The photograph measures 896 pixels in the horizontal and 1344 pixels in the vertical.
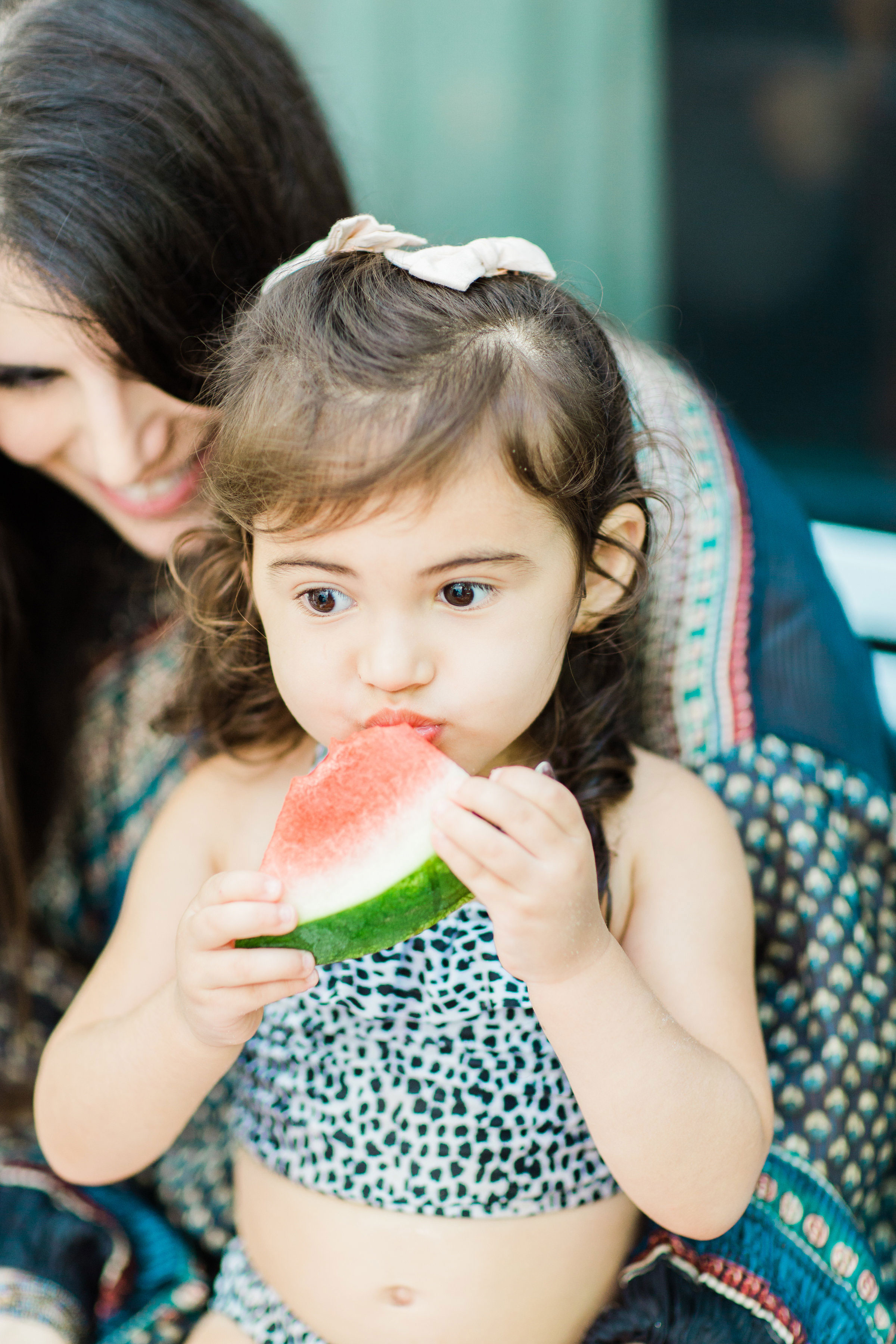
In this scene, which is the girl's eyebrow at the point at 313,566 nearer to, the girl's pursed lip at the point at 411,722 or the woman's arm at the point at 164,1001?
the girl's pursed lip at the point at 411,722

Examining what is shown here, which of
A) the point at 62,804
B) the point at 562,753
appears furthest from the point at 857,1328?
the point at 62,804

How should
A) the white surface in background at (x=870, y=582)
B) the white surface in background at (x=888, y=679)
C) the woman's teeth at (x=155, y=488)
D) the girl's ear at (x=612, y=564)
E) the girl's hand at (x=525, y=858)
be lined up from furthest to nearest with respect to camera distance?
the white surface in background at (x=870, y=582) < the white surface in background at (x=888, y=679) < the woman's teeth at (x=155, y=488) < the girl's ear at (x=612, y=564) < the girl's hand at (x=525, y=858)

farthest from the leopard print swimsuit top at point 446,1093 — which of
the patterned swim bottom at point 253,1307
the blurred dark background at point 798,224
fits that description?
the blurred dark background at point 798,224

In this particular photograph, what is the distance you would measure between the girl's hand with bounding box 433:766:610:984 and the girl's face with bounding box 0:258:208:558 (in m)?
0.65

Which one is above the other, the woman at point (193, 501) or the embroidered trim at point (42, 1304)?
the woman at point (193, 501)

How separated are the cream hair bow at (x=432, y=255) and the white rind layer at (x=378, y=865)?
48 cm

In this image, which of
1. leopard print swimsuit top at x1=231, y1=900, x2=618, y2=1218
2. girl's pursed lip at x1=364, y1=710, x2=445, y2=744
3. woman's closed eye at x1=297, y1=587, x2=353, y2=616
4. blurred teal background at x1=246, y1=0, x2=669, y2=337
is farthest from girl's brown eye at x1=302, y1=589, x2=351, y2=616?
blurred teal background at x1=246, y1=0, x2=669, y2=337

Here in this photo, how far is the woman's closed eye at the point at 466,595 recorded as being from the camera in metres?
1.12

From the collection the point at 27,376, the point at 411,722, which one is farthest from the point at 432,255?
the point at 27,376

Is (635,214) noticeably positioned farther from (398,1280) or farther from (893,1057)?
(398,1280)

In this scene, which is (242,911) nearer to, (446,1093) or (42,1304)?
(446,1093)

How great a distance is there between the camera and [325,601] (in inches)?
45.4

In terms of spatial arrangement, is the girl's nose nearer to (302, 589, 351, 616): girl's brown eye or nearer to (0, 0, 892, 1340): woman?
(302, 589, 351, 616): girl's brown eye

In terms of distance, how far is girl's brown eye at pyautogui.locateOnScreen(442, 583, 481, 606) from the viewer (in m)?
1.12
